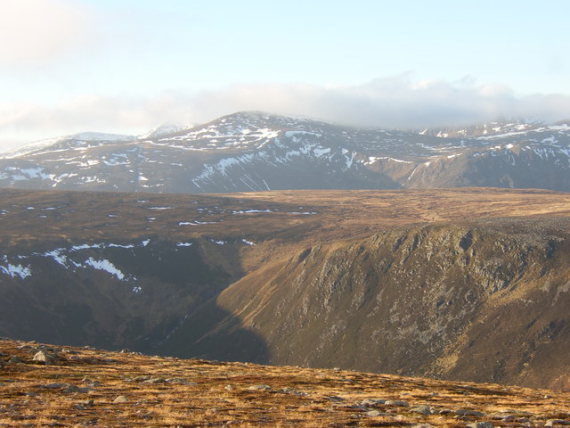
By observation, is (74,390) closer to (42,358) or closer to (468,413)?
(42,358)

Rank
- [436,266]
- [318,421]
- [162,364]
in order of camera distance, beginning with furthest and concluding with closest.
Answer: [436,266] < [162,364] < [318,421]

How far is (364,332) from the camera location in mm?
185875

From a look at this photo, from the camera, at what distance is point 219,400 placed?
44.2 metres

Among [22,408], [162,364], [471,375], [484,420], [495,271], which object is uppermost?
[22,408]

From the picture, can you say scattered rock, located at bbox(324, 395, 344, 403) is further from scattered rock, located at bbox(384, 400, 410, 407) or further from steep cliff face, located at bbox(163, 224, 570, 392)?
steep cliff face, located at bbox(163, 224, 570, 392)

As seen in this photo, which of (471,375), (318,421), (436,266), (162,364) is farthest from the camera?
(436,266)

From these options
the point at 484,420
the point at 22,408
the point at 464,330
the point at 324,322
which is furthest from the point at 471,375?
the point at 22,408

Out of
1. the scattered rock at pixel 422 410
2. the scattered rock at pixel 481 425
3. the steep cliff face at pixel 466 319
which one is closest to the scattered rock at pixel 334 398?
the scattered rock at pixel 422 410

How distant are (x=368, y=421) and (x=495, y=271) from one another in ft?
513

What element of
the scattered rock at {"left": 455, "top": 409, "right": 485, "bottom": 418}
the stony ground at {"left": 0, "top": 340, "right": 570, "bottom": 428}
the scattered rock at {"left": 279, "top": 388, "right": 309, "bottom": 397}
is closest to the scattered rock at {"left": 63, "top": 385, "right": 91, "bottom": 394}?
the stony ground at {"left": 0, "top": 340, "right": 570, "bottom": 428}

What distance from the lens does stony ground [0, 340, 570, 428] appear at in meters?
35.9

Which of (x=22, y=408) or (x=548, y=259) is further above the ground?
(x=22, y=408)

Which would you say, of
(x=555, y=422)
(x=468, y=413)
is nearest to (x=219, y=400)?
(x=468, y=413)

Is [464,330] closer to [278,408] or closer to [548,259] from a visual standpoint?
[548,259]
